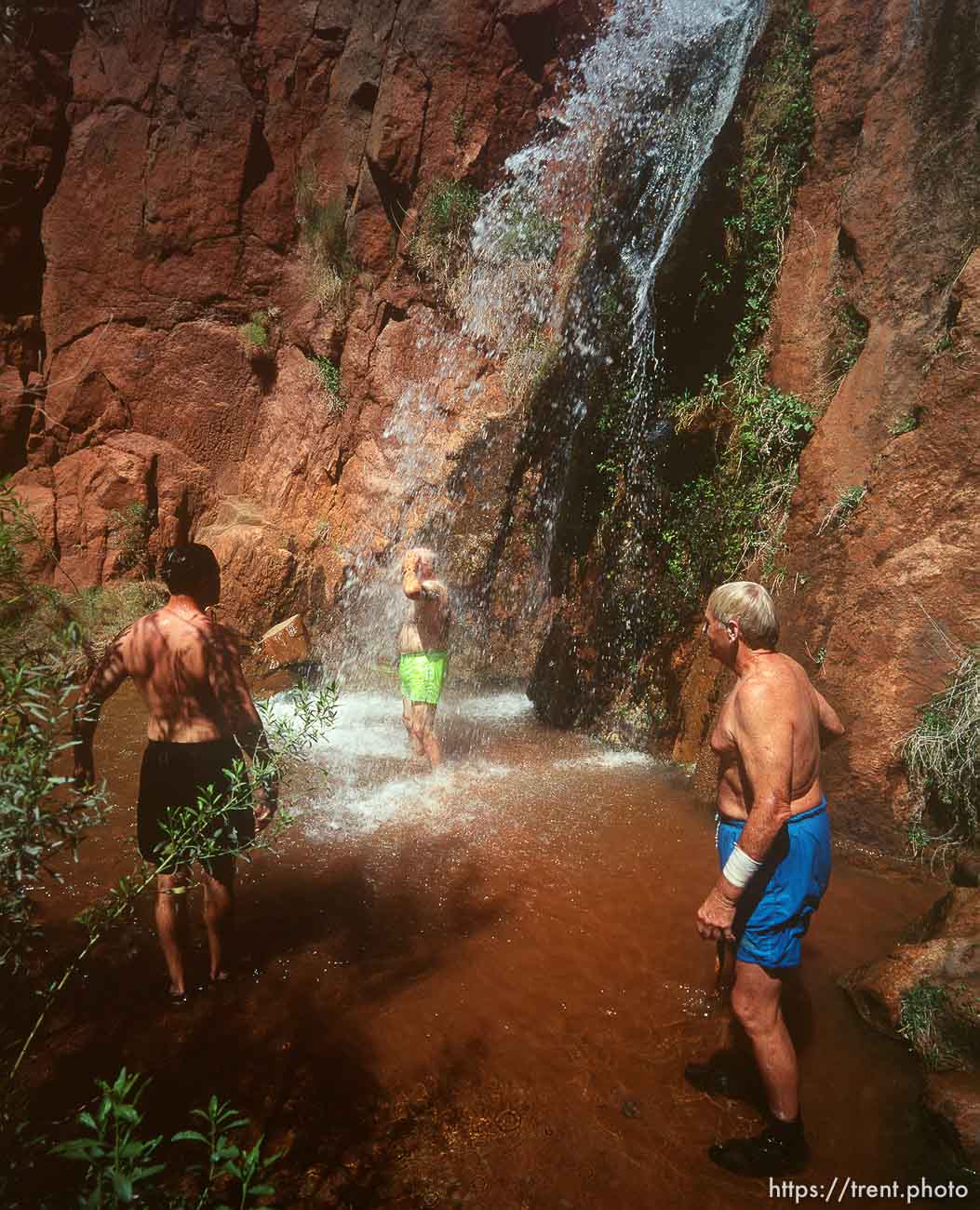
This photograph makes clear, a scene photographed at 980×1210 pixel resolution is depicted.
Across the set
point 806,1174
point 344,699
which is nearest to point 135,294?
point 344,699

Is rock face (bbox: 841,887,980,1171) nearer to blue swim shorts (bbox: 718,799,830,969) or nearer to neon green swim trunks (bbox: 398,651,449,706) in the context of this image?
blue swim shorts (bbox: 718,799,830,969)

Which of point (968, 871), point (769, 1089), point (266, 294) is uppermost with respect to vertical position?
point (266, 294)

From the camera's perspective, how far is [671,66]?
8500 millimetres

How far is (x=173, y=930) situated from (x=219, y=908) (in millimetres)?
199

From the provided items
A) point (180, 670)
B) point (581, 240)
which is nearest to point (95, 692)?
point (180, 670)

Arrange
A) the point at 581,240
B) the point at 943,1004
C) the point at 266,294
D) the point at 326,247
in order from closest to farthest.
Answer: the point at 943,1004 → the point at 581,240 → the point at 326,247 → the point at 266,294

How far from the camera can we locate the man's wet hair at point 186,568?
9.92ft

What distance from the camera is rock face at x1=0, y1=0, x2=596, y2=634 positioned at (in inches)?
382

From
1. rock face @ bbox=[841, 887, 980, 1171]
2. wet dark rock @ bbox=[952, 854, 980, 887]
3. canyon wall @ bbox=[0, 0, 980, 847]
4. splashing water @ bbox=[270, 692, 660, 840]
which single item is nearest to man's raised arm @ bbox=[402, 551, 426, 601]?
splashing water @ bbox=[270, 692, 660, 840]

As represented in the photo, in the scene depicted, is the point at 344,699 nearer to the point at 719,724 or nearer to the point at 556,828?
the point at 556,828

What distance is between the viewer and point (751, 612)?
2730mm

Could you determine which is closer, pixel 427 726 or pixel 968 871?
pixel 968 871

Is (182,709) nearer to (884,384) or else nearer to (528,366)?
(884,384)

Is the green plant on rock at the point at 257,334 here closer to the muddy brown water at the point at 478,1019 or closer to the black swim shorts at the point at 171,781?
the muddy brown water at the point at 478,1019
